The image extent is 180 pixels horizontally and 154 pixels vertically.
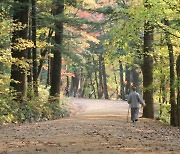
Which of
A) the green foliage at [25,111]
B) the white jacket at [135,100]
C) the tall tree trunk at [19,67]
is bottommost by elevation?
the green foliage at [25,111]

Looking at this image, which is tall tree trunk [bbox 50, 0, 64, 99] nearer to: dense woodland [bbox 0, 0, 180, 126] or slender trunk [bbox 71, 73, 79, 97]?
dense woodland [bbox 0, 0, 180, 126]

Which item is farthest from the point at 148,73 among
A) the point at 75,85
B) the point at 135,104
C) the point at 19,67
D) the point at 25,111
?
the point at 75,85

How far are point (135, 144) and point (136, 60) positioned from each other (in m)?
13.2

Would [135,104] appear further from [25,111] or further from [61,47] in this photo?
[61,47]

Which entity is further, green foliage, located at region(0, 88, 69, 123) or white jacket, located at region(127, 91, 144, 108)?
white jacket, located at region(127, 91, 144, 108)

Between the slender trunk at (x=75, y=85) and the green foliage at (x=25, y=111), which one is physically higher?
the slender trunk at (x=75, y=85)

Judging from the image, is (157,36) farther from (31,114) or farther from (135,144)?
(135,144)

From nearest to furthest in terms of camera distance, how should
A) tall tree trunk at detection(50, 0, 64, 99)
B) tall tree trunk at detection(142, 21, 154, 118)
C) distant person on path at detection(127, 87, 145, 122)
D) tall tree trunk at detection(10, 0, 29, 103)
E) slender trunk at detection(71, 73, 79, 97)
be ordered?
tall tree trunk at detection(10, 0, 29, 103)
distant person on path at detection(127, 87, 145, 122)
tall tree trunk at detection(142, 21, 154, 118)
tall tree trunk at detection(50, 0, 64, 99)
slender trunk at detection(71, 73, 79, 97)

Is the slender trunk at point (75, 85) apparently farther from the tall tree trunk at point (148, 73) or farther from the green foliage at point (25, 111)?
the tall tree trunk at point (148, 73)

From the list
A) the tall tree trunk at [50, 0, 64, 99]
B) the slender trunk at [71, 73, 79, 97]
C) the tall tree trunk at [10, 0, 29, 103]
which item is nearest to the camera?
the tall tree trunk at [10, 0, 29, 103]

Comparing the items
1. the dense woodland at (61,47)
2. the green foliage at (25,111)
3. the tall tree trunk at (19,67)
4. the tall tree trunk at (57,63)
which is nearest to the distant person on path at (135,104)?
the dense woodland at (61,47)

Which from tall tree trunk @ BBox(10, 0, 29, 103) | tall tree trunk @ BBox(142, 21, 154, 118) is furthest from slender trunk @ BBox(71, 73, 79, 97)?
tall tree trunk @ BBox(10, 0, 29, 103)

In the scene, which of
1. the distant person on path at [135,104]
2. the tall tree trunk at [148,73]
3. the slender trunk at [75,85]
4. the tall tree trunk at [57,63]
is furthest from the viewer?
the slender trunk at [75,85]

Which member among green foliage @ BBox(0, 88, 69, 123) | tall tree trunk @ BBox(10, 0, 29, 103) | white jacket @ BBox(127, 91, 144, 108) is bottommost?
green foliage @ BBox(0, 88, 69, 123)
